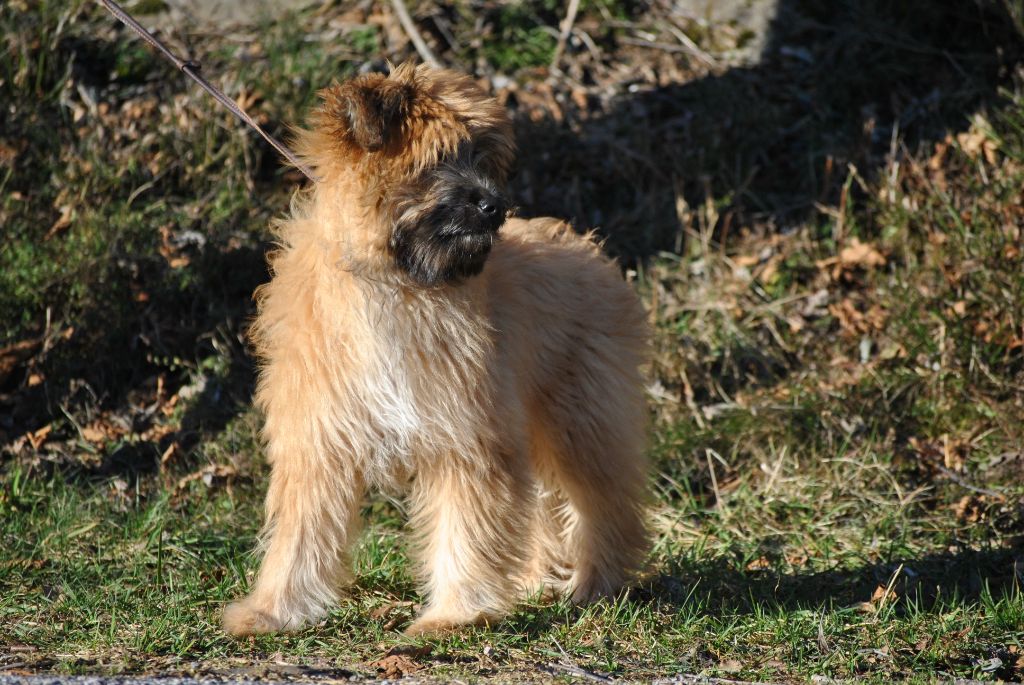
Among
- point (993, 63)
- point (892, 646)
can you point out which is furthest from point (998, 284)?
point (892, 646)

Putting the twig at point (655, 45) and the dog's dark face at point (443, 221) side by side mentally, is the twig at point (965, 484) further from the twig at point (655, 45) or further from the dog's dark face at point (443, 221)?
the twig at point (655, 45)

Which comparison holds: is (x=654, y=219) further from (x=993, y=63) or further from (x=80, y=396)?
(x=80, y=396)

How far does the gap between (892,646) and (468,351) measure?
195cm

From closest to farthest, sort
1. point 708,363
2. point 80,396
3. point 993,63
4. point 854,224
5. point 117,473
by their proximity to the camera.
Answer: point 117,473 < point 80,396 < point 708,363 < point 854,224 < point 993,63

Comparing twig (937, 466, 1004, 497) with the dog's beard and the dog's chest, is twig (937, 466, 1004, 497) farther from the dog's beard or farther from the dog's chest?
the dog's beard

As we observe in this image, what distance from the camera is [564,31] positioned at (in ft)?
29.6

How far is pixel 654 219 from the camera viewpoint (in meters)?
8.21

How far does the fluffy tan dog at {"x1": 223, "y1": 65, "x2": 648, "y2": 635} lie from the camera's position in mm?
4074

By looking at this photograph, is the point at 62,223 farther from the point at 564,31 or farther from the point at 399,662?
the point at 399,662

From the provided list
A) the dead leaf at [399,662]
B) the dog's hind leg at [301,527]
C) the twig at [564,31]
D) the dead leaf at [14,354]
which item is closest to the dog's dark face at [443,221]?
the dog's hind leg at [301,527]

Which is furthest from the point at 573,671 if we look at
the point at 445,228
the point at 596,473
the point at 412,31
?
the point at 412,31

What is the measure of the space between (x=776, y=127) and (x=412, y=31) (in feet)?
9.06

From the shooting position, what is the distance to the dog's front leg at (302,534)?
4.32m

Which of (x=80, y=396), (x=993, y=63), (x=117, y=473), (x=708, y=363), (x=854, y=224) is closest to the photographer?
(x=117, y=473)
